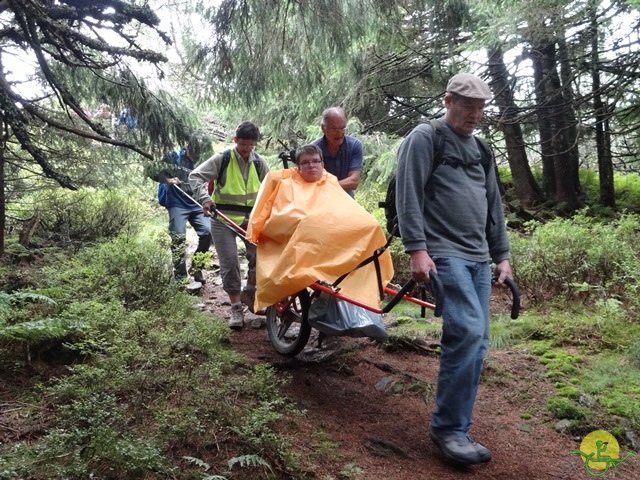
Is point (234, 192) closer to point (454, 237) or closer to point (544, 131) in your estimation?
point (454, 237)

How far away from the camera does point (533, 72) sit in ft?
34.8

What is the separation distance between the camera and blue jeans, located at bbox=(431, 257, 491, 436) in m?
3.12

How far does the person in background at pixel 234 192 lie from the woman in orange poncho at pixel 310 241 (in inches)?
55.4

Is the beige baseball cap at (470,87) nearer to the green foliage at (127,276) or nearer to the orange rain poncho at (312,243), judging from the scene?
the orange rain poncho at (312,243)

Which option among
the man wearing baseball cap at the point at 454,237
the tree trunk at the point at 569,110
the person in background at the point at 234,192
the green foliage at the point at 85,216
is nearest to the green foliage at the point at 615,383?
the man wearing baseball cap at the point at 454,237

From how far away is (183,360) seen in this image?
3965 mm

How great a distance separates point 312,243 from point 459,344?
3.95ft

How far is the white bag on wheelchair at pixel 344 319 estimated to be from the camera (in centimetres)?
366

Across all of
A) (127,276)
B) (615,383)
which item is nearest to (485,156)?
(615,383)

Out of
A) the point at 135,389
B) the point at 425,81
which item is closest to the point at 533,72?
the point at 425,81

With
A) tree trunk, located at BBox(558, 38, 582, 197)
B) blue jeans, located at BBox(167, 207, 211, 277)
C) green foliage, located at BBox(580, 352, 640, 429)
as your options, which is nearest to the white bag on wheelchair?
→ green foliage, located at BBox(580, 352, 640, 429)

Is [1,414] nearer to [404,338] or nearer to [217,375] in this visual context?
[217,375]

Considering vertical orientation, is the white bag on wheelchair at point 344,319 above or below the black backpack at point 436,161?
below

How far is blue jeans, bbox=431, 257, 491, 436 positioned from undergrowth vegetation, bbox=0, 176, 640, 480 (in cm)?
72
